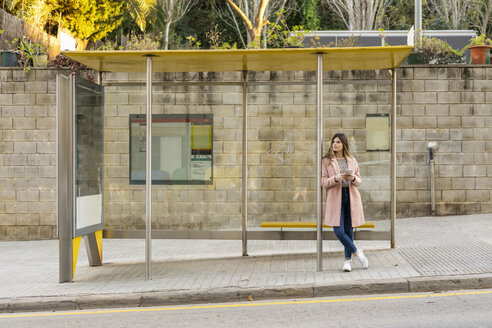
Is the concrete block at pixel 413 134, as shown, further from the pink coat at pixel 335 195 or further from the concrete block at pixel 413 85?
the pink coat at pixel 335 195

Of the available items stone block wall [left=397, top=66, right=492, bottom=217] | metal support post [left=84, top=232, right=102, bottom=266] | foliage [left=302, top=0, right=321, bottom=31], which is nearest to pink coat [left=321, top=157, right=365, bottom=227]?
metal support post [left=84, top=232, right=102, bottom=266]

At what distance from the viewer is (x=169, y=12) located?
30.5 m

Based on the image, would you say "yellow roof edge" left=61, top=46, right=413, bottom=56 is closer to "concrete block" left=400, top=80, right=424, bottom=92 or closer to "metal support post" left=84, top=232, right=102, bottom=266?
"metal support post" left=84, top=232, right=102, bottom=266

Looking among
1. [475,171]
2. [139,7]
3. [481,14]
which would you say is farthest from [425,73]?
[481,14]

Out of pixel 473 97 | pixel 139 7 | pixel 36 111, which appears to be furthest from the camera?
pixel 139 7

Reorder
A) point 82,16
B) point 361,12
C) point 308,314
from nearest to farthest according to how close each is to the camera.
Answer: point 308,314
point 82,16
point 361,12

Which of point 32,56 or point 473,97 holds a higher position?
point 32,56

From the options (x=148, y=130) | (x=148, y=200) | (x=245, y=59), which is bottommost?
(x=148, y=200)

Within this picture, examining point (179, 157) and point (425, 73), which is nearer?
point (179, 157)

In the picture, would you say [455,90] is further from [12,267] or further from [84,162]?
[12,267]

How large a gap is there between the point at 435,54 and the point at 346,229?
19.6 feet

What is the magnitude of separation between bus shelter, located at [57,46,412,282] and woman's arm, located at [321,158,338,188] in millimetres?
68

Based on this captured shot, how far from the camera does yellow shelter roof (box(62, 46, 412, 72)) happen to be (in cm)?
758

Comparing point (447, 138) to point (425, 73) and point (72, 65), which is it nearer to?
point (425, 73)
